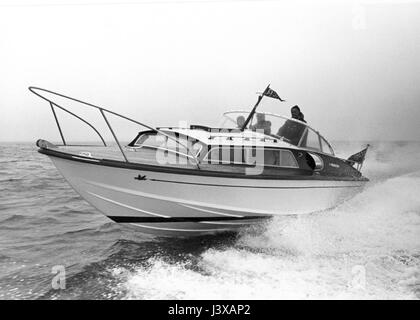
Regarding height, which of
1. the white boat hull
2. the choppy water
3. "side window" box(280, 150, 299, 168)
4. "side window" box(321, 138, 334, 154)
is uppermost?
"side window" box(321, 138, 334, 154)

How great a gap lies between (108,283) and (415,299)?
4.33m

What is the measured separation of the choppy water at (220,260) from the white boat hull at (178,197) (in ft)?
1.54

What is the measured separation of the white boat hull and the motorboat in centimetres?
2

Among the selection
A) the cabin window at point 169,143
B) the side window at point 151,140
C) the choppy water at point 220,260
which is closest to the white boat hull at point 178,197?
the choppy water at point 220,260

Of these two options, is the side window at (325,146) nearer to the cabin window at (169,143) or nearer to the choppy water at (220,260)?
the choppy water at (220,260)

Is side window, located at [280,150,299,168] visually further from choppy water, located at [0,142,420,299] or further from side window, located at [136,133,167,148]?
side window, located at [136,133,167,148]

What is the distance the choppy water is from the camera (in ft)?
15.7

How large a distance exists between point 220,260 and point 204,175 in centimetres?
150

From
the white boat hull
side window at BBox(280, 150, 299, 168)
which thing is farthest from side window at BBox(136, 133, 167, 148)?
side window at BBox(280, 150, 299, 168)

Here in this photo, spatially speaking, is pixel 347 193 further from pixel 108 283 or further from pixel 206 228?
pixel 108 283

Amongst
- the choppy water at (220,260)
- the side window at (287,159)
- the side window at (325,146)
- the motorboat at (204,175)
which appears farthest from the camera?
the side window at (325,146)

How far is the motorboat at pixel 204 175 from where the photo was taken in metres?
5.59

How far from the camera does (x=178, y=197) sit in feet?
19.1

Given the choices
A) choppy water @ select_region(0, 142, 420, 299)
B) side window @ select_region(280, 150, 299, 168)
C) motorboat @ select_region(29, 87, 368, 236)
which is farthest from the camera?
side window @ select_region(280, 150, 299, 168)
